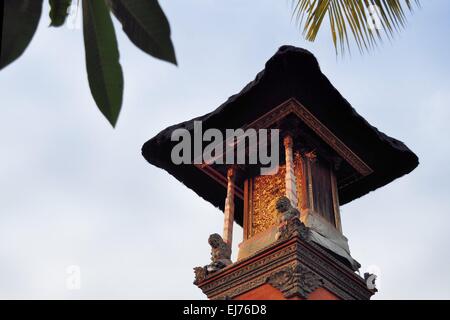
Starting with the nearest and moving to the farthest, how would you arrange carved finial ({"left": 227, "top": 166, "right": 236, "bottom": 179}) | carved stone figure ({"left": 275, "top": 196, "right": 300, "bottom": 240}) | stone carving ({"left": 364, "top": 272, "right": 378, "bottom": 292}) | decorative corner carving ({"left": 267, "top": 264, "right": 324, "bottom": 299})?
decorative corner carving ({"left": 267, "top": 264, "right": 324, "bottom": 299}), carved stone figure ({"left": 275, "top": 196, "right": 300, "bottom": 240}), stone carving ({"left": 364, "top": 272, "right": 378, "bottom": 292}), carved finial ({"left": 227, "top": 166, "right": 236, "bottom": 179})

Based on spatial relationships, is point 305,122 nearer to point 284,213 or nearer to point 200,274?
point 284,213

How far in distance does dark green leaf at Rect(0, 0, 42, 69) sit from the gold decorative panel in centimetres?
620

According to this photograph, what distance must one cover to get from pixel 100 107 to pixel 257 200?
664 centimetres

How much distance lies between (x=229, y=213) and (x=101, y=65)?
6405mm

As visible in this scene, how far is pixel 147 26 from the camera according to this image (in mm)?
911

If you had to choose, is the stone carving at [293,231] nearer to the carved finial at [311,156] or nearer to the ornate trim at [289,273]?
the ornate trim at [289,273]

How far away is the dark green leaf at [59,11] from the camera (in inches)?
39.6

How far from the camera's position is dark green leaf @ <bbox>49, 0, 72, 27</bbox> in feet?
3.30

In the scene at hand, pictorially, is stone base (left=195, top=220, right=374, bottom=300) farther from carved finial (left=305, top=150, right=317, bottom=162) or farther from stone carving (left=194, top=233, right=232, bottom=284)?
carved finial (left=305, top=150, right=317, bottom=162)

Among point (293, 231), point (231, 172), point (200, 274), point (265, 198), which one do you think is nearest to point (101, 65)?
point (293, 231)

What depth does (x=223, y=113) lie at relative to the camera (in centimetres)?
729

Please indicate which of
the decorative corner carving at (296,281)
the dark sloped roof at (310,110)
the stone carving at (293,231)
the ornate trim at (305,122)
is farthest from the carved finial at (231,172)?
the decorative corner carving at (296,281)

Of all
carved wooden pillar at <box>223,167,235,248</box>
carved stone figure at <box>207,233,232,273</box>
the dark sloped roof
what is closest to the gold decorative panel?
carved wooden pillar at <box>223,167,235,248</box>
